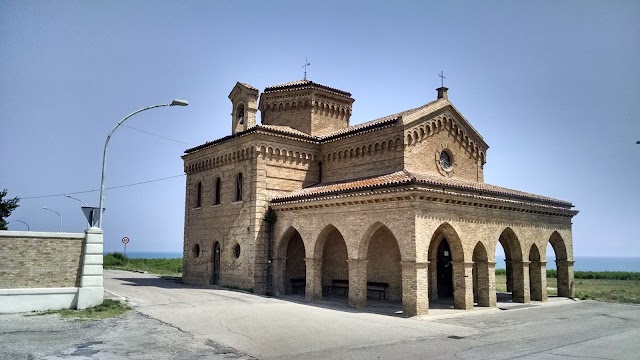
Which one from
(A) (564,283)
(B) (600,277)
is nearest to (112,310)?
(A) (564,283)

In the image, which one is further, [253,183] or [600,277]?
[600,277]

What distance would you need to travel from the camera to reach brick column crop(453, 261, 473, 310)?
18359 millimetres

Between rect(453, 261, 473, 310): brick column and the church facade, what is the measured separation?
0.15 ft

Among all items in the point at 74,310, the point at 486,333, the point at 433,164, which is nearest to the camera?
the point at 486,333

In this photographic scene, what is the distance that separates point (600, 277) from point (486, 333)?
40682 mm

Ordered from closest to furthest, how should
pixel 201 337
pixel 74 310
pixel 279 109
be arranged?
pixel 201 337 < pixel 74 310 < pixel 279 109

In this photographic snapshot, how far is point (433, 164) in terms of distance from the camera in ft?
74.1

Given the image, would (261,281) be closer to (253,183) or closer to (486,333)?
(253,183)

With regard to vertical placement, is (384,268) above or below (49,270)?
below

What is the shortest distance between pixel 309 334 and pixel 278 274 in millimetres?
10163

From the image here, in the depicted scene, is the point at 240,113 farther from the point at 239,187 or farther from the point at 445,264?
the point at 445,264

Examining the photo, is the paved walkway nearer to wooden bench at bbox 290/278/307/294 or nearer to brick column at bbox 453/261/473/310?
brick column at bbox 453/261/473/310

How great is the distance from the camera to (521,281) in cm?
2156

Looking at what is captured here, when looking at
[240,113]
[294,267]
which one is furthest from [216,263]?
[240,113]
